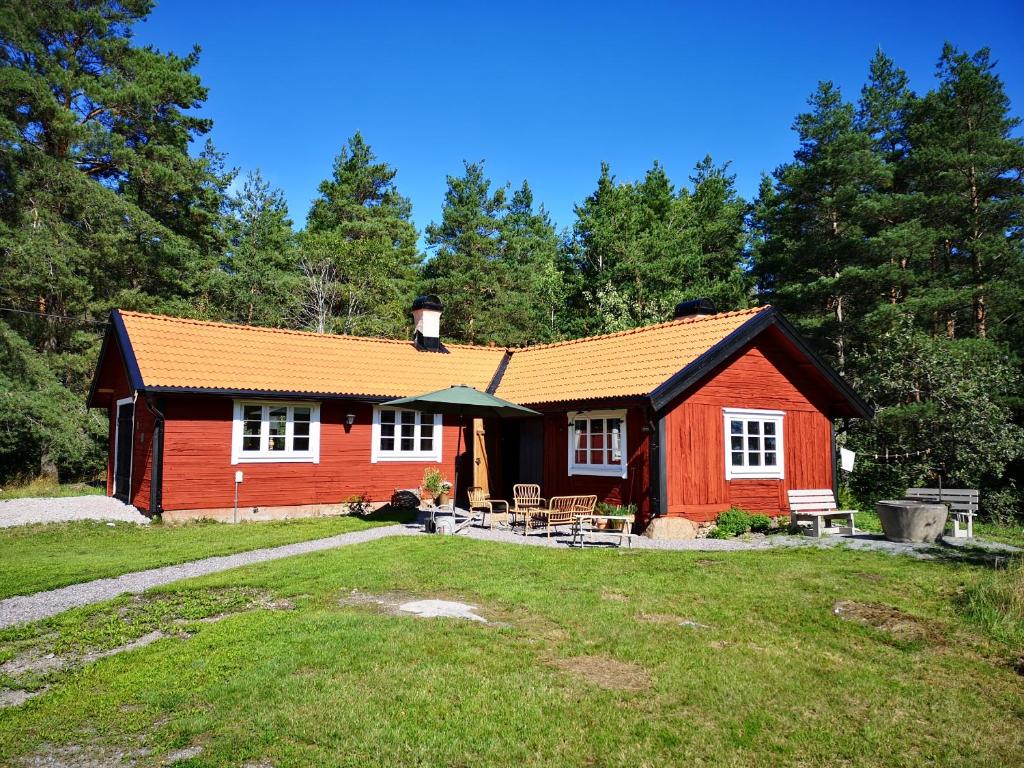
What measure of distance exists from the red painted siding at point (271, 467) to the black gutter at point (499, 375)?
1.78 m

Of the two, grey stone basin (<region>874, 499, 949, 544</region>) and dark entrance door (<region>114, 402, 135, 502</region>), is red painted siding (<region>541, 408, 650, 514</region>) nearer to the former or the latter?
grey stone basin (<region>874, 499, 949, 544</region>)

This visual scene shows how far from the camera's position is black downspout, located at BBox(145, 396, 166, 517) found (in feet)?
46.3

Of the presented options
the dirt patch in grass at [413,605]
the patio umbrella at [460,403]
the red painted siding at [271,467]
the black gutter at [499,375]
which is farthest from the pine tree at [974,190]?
the dirt patch in grass at [413,605]

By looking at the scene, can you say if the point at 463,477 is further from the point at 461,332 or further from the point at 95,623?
the point at 461,332

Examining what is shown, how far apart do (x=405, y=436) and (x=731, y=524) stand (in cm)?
871

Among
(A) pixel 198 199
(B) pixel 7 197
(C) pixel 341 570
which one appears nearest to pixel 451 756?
(C) pixel 341 570

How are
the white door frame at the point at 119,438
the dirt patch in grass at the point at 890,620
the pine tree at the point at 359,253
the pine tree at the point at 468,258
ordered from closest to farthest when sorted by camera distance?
the dirt patch in grass at the point at 890,620, the white door frame at the point at 119,438, the pine tree at the point at 359,253, the pine tree at the point at 468,258

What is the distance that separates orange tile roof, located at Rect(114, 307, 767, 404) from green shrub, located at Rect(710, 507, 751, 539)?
3265mm

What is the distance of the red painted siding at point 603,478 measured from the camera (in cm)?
1358

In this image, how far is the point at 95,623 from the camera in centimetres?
661

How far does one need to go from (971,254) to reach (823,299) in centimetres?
612

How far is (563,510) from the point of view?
42.6 feet

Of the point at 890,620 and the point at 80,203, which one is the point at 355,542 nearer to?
the point at 890,620

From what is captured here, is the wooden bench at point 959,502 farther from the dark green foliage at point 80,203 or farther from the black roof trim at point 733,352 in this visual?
the dark green foliage at point 80,203
